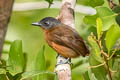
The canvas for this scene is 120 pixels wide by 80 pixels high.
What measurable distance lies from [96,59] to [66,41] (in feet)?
2.37

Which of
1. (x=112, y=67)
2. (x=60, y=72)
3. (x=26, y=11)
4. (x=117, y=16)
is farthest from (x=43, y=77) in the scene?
(x=26, y=11)

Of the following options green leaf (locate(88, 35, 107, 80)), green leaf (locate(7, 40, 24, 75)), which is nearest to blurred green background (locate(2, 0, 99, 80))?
green leaf (locate(7, 40, 24, 75))

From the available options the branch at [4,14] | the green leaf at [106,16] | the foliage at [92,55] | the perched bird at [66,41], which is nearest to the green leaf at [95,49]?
the foliage at [92,55]

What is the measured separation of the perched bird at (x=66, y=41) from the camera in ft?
7.57

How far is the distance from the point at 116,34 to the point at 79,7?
119 cm

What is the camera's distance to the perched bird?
7.57ft

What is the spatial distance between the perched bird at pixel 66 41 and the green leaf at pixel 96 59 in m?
0.49

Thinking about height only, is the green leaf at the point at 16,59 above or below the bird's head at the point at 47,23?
above

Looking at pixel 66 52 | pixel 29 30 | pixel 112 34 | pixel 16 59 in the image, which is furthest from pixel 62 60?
pixel 29 30

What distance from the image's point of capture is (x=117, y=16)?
2084 mm

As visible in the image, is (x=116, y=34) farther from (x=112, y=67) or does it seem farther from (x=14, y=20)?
(x=14, y=20)

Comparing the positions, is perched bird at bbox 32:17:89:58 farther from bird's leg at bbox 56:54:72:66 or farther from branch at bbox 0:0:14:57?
branch at bbox 0:0:14:57

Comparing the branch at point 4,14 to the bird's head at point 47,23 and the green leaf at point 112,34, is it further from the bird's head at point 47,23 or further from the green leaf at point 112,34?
the green leaf at point 112,34

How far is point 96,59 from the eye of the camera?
1.63 m
